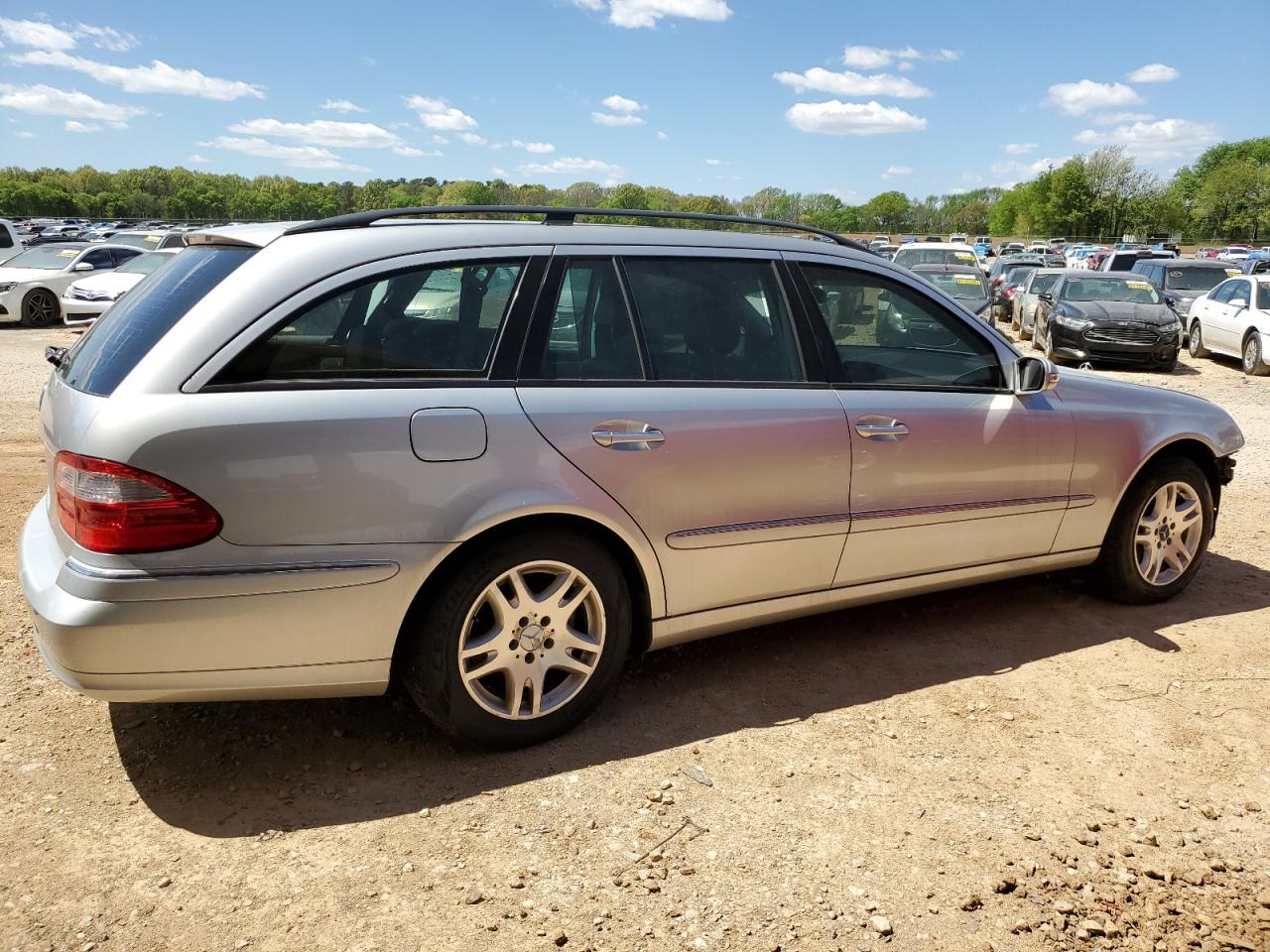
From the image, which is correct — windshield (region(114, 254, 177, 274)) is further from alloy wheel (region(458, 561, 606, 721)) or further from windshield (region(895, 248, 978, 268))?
alloy wheel (region(458, 561, 606, 721))

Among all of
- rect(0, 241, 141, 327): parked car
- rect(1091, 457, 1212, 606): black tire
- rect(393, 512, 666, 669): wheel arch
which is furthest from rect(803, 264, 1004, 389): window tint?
rect(0, 241, 141, 327): parked car

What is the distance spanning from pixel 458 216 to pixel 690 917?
2.52 m

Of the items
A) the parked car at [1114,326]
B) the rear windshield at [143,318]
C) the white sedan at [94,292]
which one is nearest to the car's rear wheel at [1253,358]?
the parked car at [1114,326]

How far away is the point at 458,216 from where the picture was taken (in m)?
3.65

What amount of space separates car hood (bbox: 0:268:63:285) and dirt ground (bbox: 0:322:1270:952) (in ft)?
55.6

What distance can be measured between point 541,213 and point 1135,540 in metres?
3.26

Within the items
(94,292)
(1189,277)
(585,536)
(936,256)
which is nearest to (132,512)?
(585,536)

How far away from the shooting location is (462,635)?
10.2 ft

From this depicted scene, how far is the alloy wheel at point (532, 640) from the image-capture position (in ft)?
10.4

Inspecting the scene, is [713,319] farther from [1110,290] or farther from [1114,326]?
[1110,290]

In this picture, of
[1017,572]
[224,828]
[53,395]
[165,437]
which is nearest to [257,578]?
[165,437]

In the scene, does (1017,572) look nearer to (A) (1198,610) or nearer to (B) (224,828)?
(A) (1198,610)

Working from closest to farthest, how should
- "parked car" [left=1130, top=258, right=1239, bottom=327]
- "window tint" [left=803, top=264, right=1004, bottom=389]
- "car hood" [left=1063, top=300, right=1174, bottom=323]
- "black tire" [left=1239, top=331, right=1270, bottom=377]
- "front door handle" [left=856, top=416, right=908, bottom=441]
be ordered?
"front door handle" [left=856, top=416, right=908, bottom=441]
"window tint" [left=803, top=264, right=1004, bottom=389]
"black tire" [left=1239, top=331, right=1270, bottom=377]
"car hood" [left=1063, top=300, right=1174, bottom=323]
"parked car" [left=1130, top=258, right=1239, bottom=327]

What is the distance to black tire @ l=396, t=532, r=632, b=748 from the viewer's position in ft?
10.1
